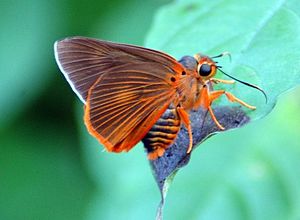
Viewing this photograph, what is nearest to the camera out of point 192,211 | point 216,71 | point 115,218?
point 216,71

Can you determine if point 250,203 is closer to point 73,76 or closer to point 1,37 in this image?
point 73,76

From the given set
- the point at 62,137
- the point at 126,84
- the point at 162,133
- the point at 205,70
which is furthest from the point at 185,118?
the point at 62,137

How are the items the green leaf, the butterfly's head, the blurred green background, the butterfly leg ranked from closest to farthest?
the green leaf
the butterfly leg
the butterfly's head
the blurred green background

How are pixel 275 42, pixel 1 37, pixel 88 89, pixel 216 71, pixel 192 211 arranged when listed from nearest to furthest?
pixel 275 42, pixel 216 71, pixel 88 89, pixel 192 211, pixel 1 37

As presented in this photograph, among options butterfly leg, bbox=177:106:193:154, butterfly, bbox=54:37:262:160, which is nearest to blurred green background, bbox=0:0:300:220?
butterfly, bbox=54:37:262:160

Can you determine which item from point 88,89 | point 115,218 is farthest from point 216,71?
point 115,218

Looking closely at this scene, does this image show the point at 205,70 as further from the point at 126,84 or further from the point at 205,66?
the point at 126,84

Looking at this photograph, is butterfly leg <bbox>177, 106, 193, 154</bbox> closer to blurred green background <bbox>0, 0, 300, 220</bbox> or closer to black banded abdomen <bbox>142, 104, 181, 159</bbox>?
black banded abdomen <bbox>142, 104, 181, 159</bbox>
